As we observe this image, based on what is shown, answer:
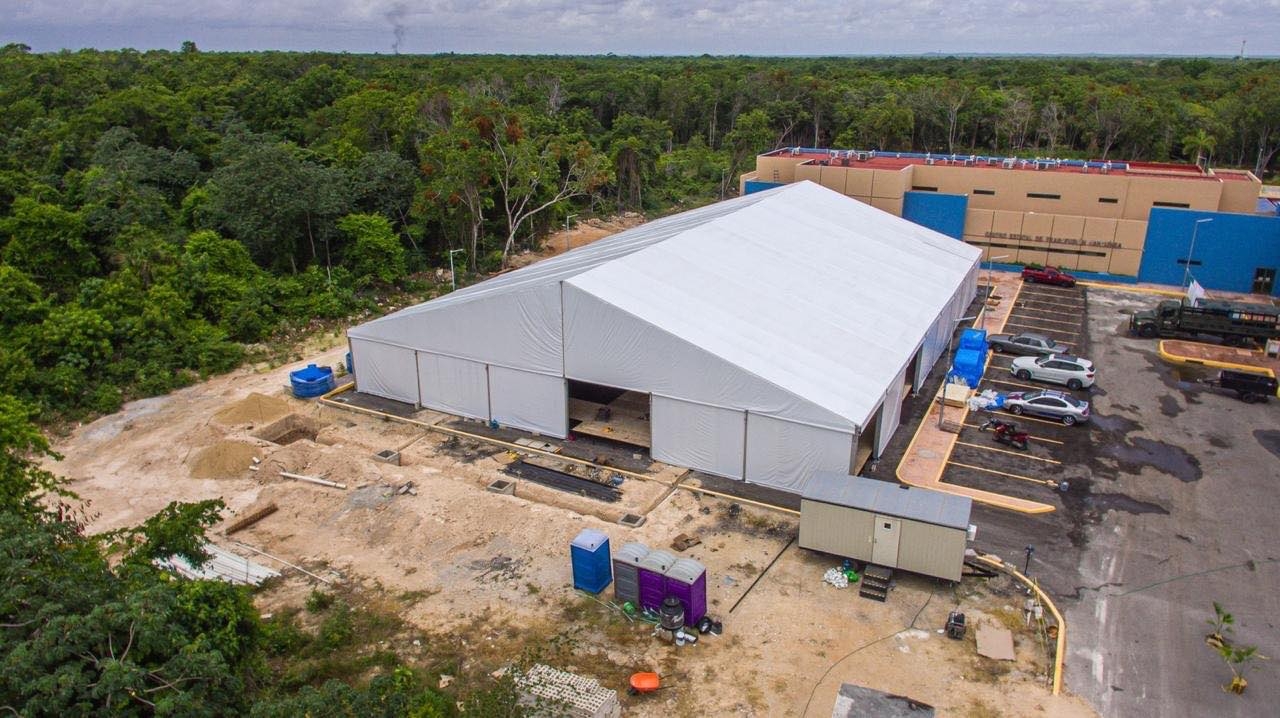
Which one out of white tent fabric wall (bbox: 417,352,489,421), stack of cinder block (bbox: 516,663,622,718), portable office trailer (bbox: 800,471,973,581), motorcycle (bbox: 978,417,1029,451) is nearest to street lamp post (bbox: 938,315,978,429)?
motorcycle (bbox: 978,417,1029,451)

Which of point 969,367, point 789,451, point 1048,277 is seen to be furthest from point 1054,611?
point 1048,277

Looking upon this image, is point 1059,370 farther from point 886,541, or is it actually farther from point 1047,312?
point 886,541

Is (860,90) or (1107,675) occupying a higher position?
(860,90)

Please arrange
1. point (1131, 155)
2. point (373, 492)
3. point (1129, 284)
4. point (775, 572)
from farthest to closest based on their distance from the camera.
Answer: point (1131, 155) < point (1129, 284) < point (373, 492) < point (775, 572)

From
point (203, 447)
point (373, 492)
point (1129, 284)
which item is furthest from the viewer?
point (1129, 284)

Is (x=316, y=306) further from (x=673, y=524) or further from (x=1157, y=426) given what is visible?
(x=1157, y=426)

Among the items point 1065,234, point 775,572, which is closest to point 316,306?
point 775,572
